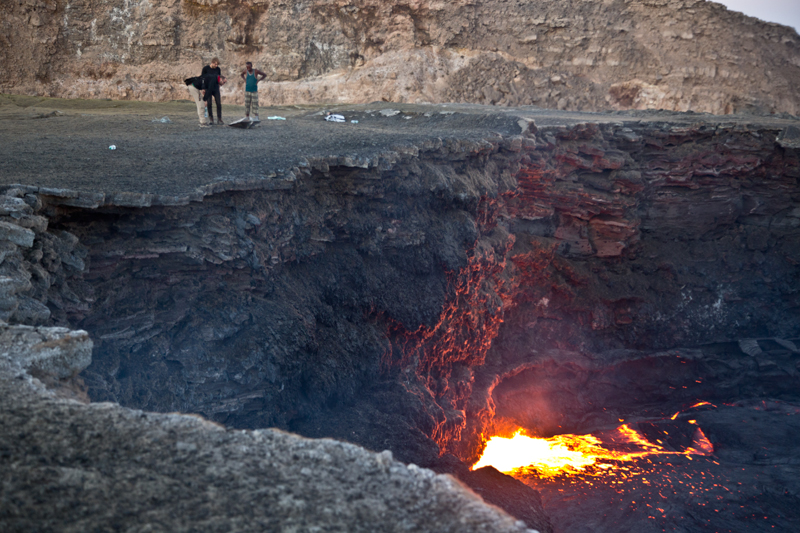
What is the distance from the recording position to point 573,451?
1119cm

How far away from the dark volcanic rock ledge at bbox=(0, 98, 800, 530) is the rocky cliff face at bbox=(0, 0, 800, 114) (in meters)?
4.84

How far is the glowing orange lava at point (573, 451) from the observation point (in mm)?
10211

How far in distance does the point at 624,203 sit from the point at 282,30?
495 inches

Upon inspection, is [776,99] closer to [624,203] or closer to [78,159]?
[624,203]

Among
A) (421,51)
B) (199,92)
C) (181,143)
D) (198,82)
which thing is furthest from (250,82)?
(421,51)

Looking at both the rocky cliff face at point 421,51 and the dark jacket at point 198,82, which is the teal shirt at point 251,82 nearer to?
the dark jacket at point 198,82

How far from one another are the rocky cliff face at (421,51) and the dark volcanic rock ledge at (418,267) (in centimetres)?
484

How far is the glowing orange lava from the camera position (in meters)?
10.2

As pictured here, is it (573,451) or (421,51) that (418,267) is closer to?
(573,451)

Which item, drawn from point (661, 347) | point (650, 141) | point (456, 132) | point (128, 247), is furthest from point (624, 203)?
point (128, 247)

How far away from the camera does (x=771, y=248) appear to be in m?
13.9

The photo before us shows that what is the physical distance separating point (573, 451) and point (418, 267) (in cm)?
544

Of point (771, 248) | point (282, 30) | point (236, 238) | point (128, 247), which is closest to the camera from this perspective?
point (128, 247)

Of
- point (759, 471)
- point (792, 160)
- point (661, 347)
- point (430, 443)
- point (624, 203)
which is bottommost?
point (759, 471)
